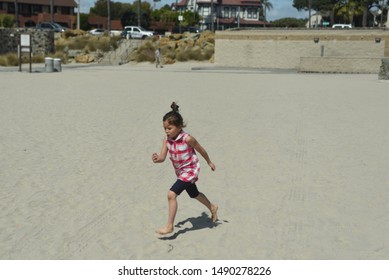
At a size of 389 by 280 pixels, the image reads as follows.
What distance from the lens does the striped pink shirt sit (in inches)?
217

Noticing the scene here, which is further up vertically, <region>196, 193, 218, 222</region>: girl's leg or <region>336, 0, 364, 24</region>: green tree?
<region>336, 0, 364, 24</region>: green tree

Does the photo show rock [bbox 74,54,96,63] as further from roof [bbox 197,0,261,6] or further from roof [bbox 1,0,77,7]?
roof [bbox 197,0,261,6]

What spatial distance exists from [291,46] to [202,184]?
36896 mm

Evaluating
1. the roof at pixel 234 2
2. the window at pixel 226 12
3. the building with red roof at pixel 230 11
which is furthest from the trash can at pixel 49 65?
the window at pixel 226 12

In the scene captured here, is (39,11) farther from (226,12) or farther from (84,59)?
(226,12)

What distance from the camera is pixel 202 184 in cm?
804

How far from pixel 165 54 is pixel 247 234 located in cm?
4707

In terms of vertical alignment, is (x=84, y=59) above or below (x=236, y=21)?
below

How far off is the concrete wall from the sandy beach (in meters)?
26.4

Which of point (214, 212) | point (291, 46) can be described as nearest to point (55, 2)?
point (291, 46)

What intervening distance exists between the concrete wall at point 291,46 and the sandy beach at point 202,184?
86.7ft

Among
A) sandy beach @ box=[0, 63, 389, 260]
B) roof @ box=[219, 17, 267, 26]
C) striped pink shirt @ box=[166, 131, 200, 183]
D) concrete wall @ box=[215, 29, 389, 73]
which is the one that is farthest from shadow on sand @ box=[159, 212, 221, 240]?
roof @ box=[219, 17, 267, 26]
